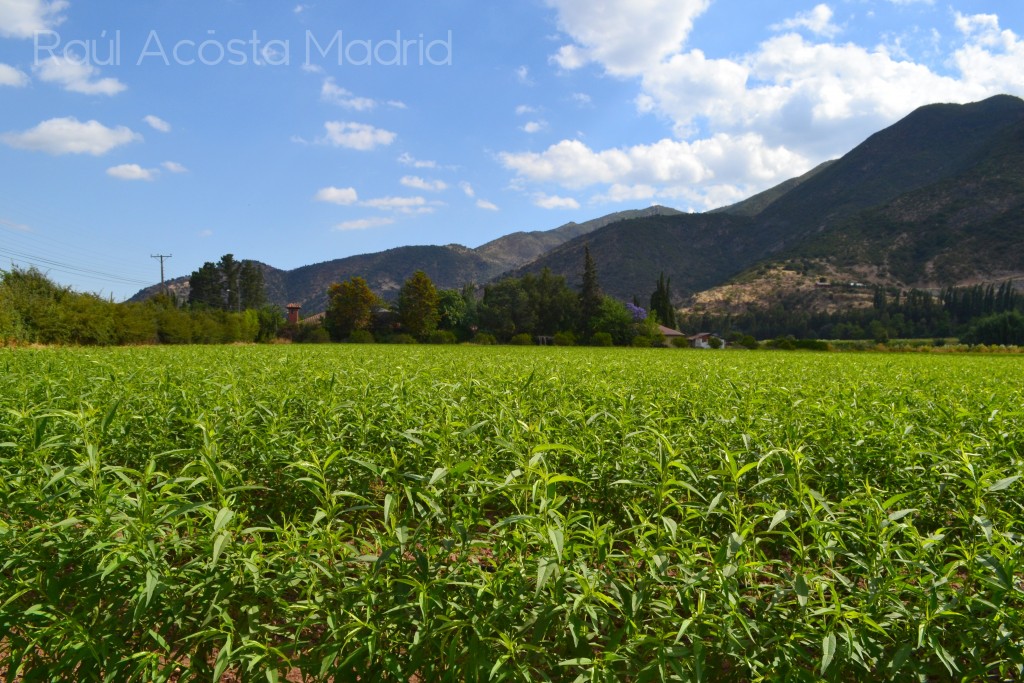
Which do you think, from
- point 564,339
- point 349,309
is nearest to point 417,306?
point 349,309

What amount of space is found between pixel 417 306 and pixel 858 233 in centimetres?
9300

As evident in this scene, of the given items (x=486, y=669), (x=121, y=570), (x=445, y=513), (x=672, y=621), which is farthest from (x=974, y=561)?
(x=121, y=570)

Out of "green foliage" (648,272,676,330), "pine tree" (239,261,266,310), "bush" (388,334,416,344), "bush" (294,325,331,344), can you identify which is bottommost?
"bush" (388,334,416,344)

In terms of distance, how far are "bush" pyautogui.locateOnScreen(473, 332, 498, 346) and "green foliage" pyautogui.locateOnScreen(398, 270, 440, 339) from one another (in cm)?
601

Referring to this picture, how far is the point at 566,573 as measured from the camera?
2170 millimetres

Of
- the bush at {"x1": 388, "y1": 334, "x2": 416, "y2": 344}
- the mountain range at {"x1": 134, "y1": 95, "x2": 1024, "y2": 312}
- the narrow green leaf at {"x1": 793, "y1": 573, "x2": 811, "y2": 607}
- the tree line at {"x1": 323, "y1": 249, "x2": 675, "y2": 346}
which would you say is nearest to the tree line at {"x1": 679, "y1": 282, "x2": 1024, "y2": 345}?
the mountain range at {"x1": 134, "y1": 95, "x2": 1024, "y2": 312}

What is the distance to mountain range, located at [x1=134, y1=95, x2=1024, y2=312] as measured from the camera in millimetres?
94438

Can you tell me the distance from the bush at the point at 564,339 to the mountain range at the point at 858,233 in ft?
143

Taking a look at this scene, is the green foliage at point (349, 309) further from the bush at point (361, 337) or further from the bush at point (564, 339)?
the bush at point (564, 339)

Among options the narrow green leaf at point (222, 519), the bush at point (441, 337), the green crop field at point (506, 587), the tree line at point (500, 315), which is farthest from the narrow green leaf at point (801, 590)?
the tree line at point (500, 315)

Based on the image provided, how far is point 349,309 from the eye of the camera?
7044cm

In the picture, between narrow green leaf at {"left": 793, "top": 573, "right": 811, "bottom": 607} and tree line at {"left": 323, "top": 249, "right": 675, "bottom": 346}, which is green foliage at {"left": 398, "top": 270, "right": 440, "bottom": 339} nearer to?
tree line at {"left": 323, "top": 249, "right": 675, "bottom": 346}

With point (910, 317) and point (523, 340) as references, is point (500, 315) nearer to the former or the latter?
point (523, 340)

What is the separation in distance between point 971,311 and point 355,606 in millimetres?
103798
